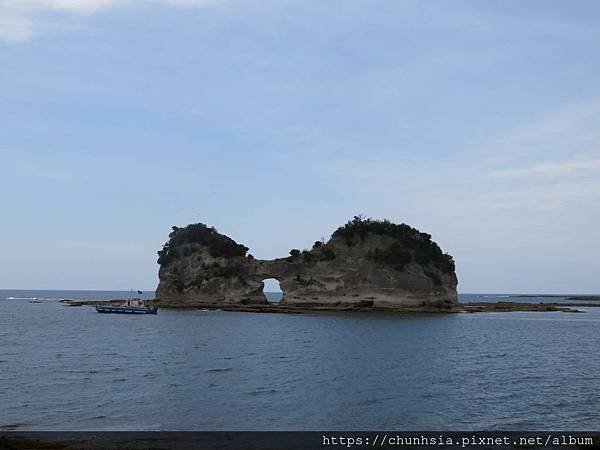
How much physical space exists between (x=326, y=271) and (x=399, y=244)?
15056mm

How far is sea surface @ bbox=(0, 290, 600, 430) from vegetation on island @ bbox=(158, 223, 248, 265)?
59485mm

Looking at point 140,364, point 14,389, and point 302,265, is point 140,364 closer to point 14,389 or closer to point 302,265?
point 14,389

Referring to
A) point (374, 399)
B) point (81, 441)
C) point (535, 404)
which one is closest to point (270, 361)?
point (374, 399)

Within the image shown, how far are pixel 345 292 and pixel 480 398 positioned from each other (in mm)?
85249

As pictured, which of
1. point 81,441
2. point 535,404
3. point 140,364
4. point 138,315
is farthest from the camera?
point 138,315

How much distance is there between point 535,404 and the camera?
28.4 m

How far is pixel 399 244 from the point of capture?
11556 cm

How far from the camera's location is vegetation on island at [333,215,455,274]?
4460 inches

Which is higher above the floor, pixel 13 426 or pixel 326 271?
pixel 326 271

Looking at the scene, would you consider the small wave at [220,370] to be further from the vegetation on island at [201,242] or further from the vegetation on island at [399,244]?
the vegetation on island at [201,242]

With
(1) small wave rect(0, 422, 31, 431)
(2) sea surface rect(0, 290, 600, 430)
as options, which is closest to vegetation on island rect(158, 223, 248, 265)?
(2) sea surface rect(0, 290, 600, 430)

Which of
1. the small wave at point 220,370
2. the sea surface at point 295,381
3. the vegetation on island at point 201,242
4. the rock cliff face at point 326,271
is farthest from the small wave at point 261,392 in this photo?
the vegetation on island at point 201,242

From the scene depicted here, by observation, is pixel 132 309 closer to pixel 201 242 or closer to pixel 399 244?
pixel 201 242

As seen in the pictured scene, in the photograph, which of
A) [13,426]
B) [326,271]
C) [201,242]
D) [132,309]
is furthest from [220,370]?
[201,242]
